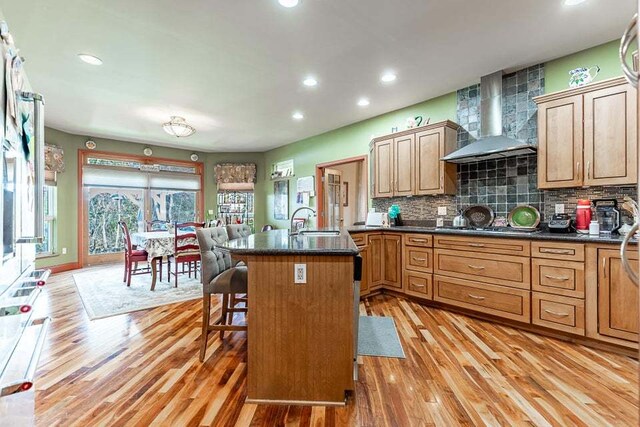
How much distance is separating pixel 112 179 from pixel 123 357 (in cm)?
525

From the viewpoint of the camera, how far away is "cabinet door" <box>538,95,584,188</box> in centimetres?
273

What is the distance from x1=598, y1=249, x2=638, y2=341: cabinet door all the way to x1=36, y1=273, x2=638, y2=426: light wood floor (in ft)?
0.70

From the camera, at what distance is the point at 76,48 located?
2.82 meters

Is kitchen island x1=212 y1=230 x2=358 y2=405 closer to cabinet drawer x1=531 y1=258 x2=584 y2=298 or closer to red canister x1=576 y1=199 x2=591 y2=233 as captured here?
Result: cabinet drawer x1=531 y1=258 x2=584 y2=298

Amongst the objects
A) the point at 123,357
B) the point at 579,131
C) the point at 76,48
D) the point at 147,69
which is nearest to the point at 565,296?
the point at 579,131

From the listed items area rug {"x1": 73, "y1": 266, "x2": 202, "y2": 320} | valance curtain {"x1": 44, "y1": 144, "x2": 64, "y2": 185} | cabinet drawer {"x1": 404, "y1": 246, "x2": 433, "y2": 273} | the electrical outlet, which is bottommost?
area rug {"x1": 73, "y1": 266, "x2": 202, "y2": 320}

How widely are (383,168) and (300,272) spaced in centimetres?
299

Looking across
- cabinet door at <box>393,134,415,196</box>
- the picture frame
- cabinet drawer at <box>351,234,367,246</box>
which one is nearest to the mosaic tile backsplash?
cabinet door at <box>393,134,415,196</box>

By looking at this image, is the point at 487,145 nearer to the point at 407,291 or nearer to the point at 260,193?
the point at 407,291

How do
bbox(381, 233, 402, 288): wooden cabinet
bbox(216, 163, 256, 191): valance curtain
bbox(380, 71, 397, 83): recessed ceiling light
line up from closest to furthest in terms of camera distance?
1. bbox(380, 71, 397, 83): recessed ceiling light
2. bbox(381, 233, 402, 288): wooden cabinet
3. bbox(216, 163, 256, 191): valance curtain

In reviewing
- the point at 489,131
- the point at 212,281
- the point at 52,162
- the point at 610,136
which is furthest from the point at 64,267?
the point at 610,136

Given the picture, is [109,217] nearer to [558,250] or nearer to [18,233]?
[18,233]

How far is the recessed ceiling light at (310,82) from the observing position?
3.53 meters

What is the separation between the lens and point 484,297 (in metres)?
3.01
